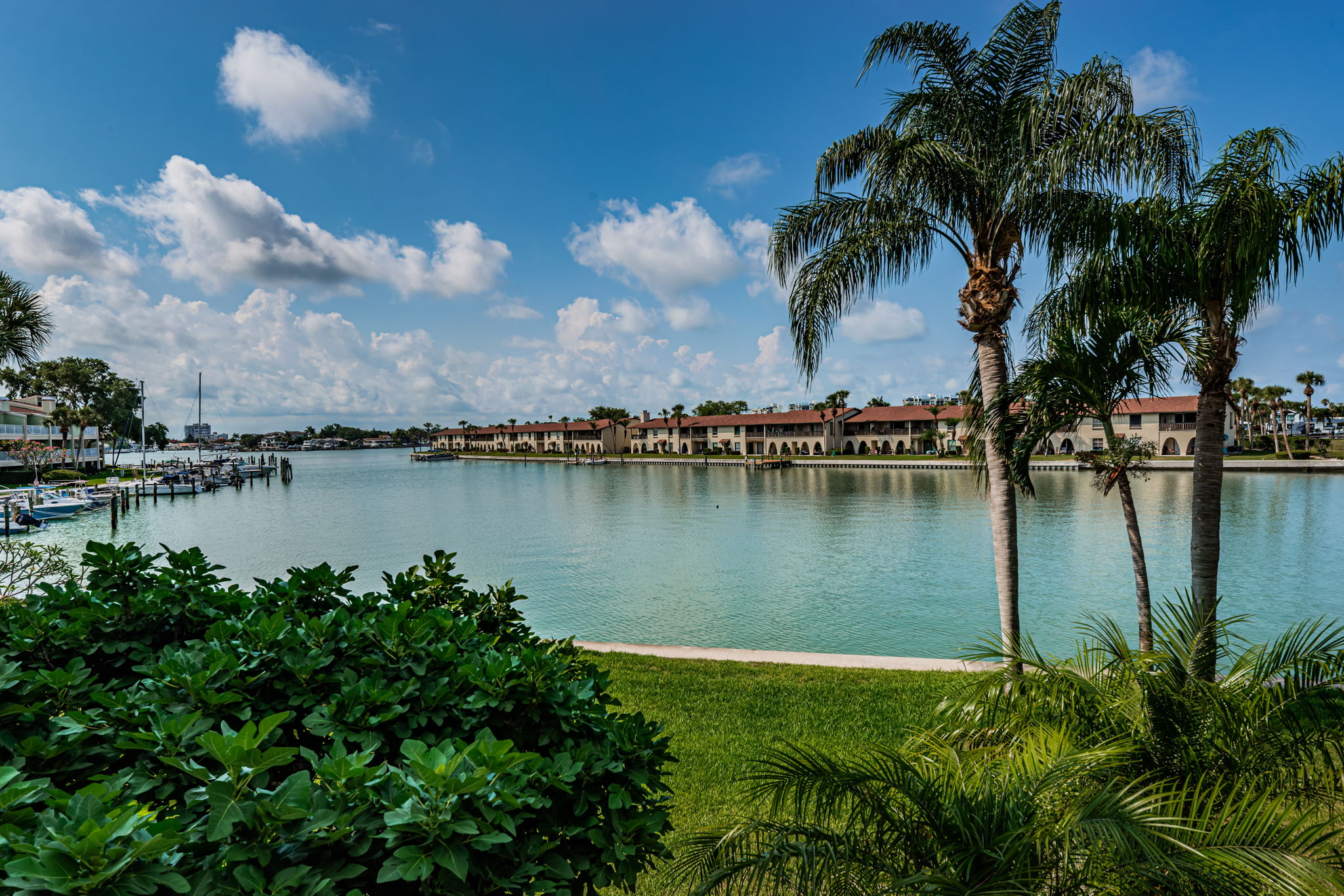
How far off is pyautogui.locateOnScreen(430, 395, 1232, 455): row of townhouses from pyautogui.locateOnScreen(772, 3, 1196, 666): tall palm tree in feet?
178

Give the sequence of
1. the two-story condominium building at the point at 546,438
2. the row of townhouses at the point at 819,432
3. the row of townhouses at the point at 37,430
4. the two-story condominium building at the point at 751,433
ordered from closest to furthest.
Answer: the row of townhouses at the point at 37,430 → the row of townhouses at the point at 819,432 → the two-story condominium building at the point at 751,433 → the two-story condominium building at the point at 546,438

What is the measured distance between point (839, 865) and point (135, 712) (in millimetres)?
2903

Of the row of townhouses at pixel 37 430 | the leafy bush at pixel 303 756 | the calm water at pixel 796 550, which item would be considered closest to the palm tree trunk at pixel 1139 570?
the calm water at pixel 796 550

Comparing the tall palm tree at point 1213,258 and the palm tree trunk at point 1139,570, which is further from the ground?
the tall palm tree at point 1213,258

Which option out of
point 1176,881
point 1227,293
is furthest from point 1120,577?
point 1176,881

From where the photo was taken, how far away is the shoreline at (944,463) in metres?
54.7

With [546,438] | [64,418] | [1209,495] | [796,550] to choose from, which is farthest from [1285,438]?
[64,418]

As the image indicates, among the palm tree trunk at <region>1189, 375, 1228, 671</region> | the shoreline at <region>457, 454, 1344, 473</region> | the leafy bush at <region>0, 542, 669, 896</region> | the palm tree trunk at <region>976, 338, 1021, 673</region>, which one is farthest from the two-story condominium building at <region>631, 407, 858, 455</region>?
the leafy bush at <region>0, 542, 669, 896</region>

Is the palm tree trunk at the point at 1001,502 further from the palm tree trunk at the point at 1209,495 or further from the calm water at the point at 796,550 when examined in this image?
the calm water at the point at 796,550

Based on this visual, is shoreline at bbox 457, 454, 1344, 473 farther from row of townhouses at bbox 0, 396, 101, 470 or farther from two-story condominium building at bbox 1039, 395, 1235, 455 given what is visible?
row of townhouses at bbox 0, 396, 101, 470

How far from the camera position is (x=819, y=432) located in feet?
306

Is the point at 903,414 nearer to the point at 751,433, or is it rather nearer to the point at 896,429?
the point at 896,429

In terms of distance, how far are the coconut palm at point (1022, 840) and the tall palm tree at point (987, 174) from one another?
14.5 feet

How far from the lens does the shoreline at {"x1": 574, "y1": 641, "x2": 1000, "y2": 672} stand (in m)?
9.42
